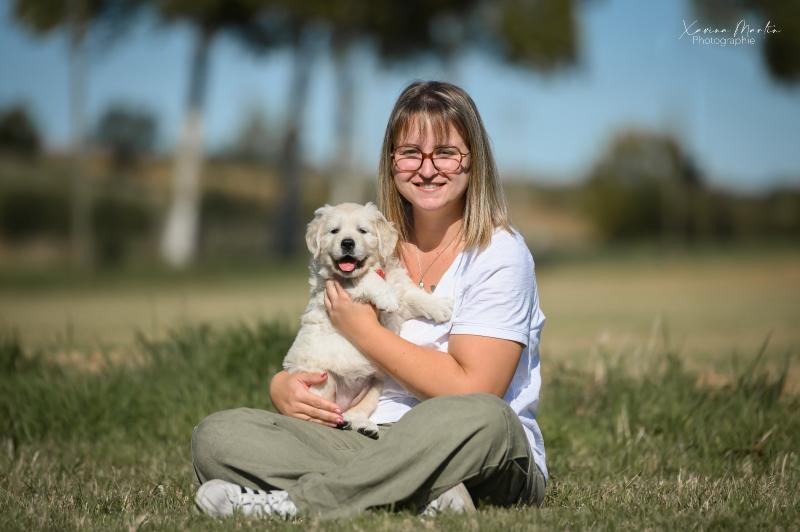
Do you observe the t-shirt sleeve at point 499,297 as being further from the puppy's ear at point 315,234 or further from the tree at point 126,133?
the tree at point 126,133

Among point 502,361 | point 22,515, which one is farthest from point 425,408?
point 22,515

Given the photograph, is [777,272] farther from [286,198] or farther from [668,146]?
[668,146]

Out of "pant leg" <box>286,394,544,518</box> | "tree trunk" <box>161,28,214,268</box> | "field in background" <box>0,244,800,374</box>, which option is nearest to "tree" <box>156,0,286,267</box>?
"tree trunk" <box>161,28,214,268</box>

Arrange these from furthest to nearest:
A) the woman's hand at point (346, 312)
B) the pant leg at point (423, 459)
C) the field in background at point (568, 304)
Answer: the field in background at point (568, 304) → the woman's hand at point (346, 312) → the pant leg at point (423, 459)

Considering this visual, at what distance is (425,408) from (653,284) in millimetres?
18613

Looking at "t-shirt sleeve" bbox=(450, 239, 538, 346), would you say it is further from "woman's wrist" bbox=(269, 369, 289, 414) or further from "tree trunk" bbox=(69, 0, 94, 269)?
"tree trunk" bbox=(69, 0, 94, 269)

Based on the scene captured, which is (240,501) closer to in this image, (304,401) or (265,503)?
(265,503)

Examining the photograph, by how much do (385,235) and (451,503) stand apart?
1.21 metres

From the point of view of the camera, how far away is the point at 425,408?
10.8 feet

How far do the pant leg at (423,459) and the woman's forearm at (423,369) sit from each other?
0.13 meters

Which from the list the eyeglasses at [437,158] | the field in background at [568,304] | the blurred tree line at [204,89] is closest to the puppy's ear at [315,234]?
the eyeglasses at [437,158]

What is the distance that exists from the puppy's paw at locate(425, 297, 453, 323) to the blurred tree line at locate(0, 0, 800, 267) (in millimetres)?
19540

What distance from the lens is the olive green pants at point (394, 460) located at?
3.25m

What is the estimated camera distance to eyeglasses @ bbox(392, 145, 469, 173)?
3.77 meters
